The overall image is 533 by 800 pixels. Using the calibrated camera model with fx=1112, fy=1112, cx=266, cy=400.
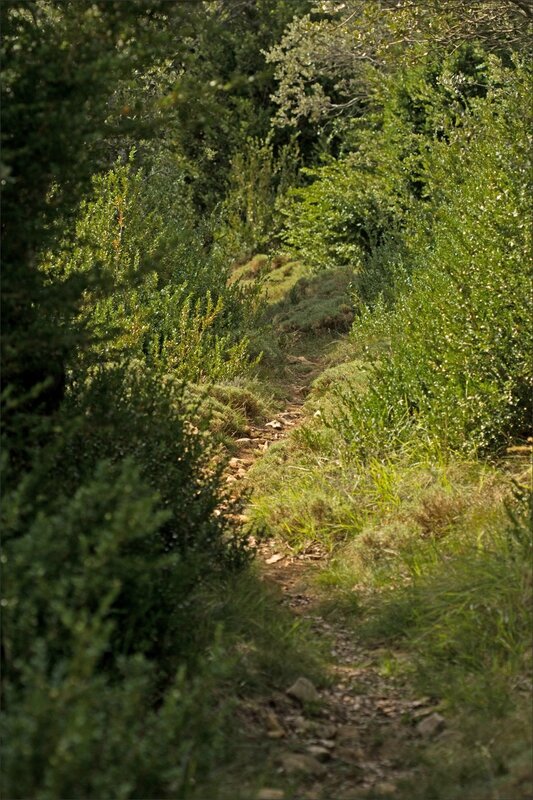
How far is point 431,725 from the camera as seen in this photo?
388 centimetres

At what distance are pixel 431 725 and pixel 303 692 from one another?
0.48m

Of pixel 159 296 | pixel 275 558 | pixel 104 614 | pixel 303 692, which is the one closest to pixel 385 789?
pixel 303 692

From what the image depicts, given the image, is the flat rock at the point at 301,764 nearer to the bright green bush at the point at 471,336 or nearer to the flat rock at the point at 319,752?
the flat rock at the point at 319,752

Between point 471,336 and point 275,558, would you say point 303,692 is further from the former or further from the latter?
point 471,336

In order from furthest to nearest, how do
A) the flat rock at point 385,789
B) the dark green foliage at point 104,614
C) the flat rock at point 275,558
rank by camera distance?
the flat rock at point 275,558 → the flat rock at point 385,789 → the dark green foliage at point 104,614

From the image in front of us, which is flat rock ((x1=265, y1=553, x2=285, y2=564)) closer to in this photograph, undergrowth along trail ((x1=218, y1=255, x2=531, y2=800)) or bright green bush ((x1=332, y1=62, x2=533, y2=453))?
undergrowth along trail ((x1=218, y1=255, x2=531, y2=800))

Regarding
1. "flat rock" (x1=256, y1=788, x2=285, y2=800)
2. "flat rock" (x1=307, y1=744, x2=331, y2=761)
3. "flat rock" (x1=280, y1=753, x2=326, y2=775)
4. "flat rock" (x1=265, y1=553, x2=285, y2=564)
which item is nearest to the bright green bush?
"flat rock" (x1=265, y1=553, x2=285, y2=564)

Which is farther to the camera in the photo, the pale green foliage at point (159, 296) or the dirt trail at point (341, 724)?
the pale green foliage at point (159, 296)

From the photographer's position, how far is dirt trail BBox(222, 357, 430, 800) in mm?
3469

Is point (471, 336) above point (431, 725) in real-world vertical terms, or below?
above

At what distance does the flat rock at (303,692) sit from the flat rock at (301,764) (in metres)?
0.45

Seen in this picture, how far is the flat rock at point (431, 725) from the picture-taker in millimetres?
3856

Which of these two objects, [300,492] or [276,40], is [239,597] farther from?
[276,40]

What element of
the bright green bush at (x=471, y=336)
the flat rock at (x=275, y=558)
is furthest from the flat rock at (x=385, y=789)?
the bright green bush at (x=471, y=336)
